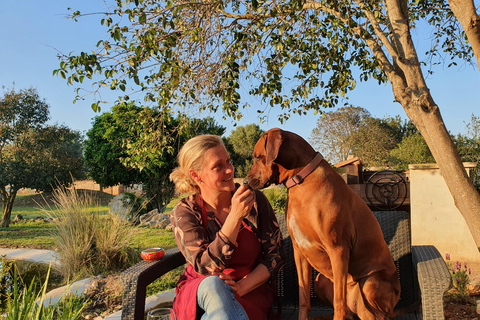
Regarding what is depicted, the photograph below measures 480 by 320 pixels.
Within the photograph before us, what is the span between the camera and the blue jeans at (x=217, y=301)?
1.64 metres

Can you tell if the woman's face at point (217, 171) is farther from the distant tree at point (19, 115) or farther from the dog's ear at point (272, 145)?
the distant tree at point (19, 115)

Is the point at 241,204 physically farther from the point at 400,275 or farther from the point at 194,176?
the point at 400,275

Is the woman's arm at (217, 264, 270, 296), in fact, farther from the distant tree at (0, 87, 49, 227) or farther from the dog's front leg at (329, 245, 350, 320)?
the distant tree at (0, 87, 49, 227)

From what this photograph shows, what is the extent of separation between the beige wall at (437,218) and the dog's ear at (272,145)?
4.65 metres

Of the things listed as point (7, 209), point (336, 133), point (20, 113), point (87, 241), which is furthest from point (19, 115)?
point (336, 133)

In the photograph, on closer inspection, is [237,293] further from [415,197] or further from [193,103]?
[415,197]

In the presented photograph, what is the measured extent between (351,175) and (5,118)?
657 inches

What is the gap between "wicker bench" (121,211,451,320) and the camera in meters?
1.64

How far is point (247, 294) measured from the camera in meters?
1.93

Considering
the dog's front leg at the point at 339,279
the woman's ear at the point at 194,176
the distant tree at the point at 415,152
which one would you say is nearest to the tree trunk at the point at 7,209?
the woman's ear at the point at 194,176

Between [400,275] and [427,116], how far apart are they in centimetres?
178

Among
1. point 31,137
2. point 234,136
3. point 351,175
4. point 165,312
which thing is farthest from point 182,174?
point 234,136

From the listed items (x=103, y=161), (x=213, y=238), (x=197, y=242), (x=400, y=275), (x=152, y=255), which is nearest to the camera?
(x=197, y=242)

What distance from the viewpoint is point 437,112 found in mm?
3463
